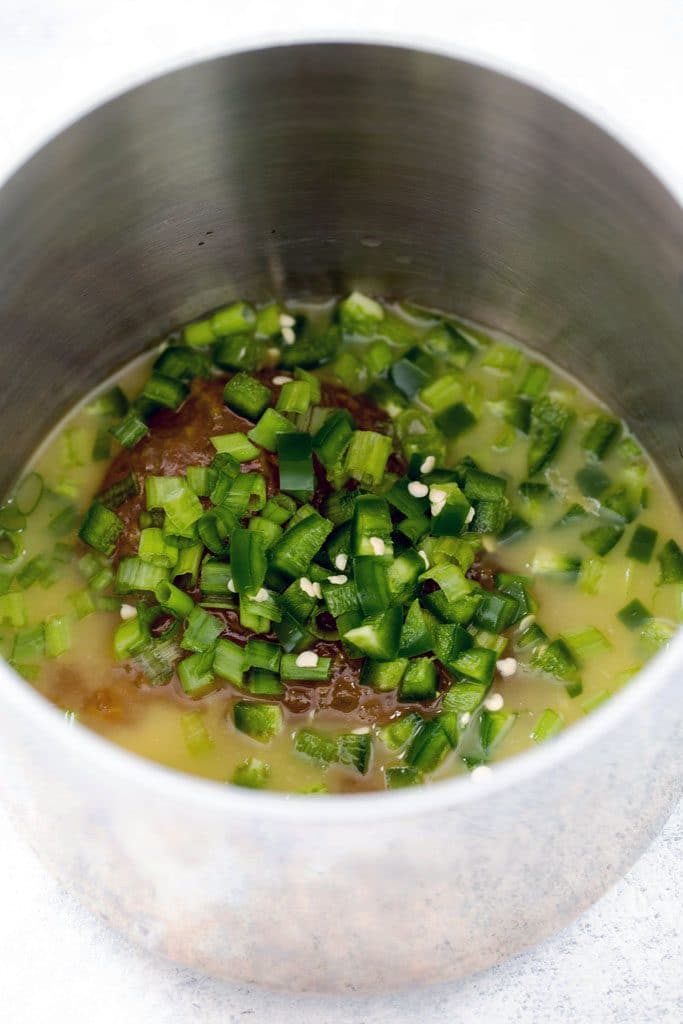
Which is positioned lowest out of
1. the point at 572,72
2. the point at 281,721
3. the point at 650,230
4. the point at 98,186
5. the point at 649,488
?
the point at 281,721

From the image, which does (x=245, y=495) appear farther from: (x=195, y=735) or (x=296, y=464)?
(x=195, y=735)

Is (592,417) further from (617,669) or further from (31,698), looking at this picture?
(31,698)

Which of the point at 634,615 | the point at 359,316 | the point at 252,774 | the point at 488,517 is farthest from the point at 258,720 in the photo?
the point at 359,316

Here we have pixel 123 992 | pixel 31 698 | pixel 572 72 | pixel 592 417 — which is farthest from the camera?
pixel 572 72

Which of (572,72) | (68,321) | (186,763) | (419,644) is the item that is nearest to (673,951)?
(419,644)

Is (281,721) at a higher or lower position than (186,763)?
higher
